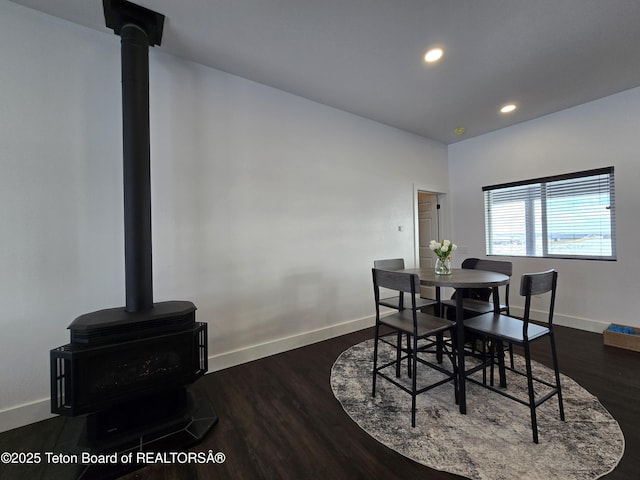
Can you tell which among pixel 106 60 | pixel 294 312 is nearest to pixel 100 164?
pixel 106 60

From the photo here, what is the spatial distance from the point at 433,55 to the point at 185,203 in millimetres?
2665

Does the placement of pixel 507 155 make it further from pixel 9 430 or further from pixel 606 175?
pixel 9 430

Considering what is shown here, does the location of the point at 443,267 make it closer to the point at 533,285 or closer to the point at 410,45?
the point at 533,285

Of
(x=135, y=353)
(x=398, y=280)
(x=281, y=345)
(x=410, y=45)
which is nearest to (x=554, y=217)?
(x=410, y=45)

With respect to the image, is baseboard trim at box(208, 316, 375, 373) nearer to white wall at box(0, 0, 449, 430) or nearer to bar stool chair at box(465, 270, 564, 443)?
white wall at box(0, 0, 449, 430)

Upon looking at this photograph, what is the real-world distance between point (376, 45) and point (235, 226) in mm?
2112

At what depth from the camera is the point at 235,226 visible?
273 centimetres

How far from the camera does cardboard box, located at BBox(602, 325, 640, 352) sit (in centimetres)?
282

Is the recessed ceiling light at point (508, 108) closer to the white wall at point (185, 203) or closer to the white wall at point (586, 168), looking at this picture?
the white wall at point (586, 168)

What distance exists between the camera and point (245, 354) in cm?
274

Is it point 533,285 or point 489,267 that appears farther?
point 489,267

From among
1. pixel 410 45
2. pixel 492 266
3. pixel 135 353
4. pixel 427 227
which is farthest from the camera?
pixel 427 227

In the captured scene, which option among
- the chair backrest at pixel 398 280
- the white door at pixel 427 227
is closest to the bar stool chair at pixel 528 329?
the chair backrest at pixel 398 280

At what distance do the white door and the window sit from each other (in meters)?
0.85
